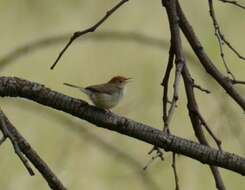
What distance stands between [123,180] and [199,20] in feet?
3.20

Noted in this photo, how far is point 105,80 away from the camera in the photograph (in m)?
3.38

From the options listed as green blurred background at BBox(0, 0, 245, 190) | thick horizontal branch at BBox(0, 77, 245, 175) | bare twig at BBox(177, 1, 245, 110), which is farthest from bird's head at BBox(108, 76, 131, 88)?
green blurred background at BBox(0, 0, 245, 190)

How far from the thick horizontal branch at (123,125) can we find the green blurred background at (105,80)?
4.10 ft

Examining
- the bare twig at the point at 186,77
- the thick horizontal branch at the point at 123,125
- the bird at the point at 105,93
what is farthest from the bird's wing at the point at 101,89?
the thick horizontal branch at the point at 123,125

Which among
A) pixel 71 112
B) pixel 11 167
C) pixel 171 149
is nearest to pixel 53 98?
pixel 71 112

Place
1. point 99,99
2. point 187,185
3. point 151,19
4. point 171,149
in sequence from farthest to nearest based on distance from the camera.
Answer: point 151,19 → point 187,185 → point 99,99 → point 171,149

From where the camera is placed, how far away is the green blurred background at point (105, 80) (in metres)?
3.14

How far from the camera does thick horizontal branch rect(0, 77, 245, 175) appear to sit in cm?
142

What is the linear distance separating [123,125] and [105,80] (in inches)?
76.4

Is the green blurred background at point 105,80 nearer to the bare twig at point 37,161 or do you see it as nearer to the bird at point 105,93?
the bird at point 105,93

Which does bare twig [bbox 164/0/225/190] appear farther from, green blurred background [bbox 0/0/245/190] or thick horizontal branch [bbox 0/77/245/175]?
green blurred background [bbox 0/0/245/190]

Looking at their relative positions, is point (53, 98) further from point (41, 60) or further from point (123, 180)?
point (41, 60)

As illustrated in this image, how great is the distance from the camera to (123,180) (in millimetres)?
3361

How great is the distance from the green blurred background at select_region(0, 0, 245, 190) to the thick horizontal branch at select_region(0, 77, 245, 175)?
125cm
